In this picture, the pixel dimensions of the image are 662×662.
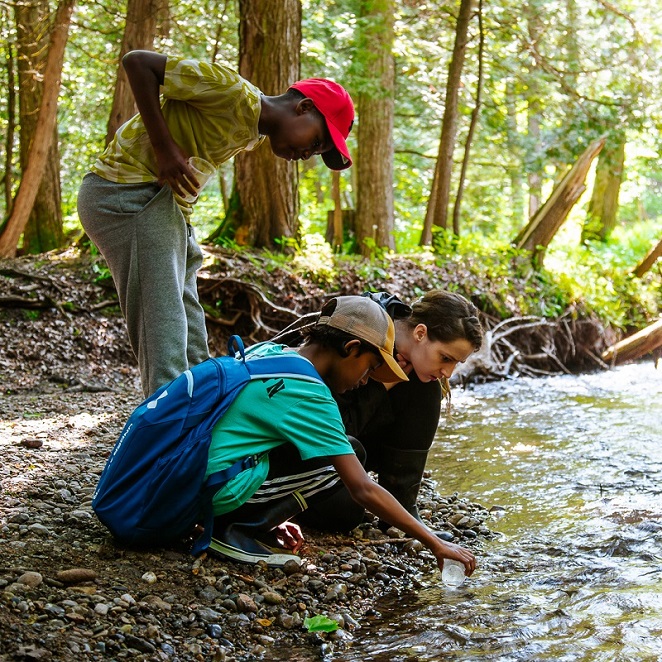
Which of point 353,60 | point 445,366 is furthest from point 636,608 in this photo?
point 353,60

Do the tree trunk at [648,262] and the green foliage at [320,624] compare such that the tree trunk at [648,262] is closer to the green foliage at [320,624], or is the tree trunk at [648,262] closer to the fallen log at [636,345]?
the fallen log at [636,345]

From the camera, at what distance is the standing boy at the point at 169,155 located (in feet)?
10.4

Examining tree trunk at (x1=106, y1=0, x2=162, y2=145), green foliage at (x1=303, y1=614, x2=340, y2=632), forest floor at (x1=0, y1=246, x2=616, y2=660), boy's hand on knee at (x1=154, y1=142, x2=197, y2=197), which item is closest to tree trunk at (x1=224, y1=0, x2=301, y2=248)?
tree trunk at (x1=106, y1=0, x2=162, y2=145)

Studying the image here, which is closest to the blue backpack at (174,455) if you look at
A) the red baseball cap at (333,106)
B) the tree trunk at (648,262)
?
the red baseball cap at (333,106)

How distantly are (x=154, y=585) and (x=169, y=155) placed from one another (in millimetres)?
1627

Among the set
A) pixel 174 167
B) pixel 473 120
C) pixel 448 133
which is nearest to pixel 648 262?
pixel 473 120

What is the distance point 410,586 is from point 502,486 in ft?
5.57

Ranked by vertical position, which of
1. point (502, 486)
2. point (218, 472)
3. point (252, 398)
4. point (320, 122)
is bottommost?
point (502, 486)

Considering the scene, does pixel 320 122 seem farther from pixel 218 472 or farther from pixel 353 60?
pixel 353 60

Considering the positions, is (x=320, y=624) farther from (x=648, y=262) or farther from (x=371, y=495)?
(x=648, y=262)

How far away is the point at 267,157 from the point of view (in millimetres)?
8414

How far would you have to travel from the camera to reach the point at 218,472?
270cm

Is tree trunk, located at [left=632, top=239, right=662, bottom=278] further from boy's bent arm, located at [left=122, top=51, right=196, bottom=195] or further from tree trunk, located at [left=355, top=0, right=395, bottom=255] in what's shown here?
boy's bent arm, located at [left=122, top=51, right=196, bottom=195]

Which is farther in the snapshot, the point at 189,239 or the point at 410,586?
the point at 189,239
